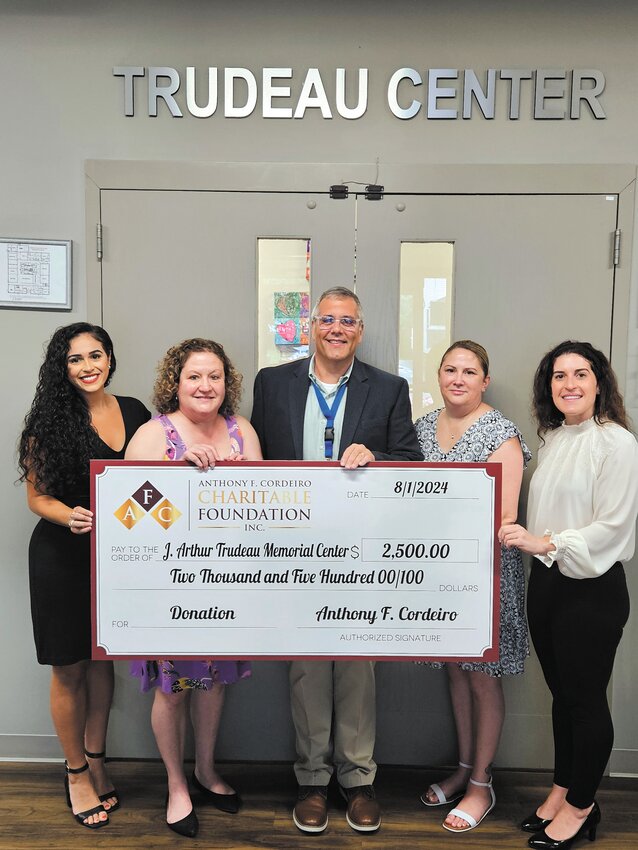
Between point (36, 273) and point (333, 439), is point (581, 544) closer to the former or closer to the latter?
point (333, 439)

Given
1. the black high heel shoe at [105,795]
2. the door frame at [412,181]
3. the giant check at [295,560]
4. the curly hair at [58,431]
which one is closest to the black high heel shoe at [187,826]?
the black high heel shoe at [105,795]

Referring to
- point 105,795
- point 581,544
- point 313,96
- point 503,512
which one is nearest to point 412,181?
point 313,96

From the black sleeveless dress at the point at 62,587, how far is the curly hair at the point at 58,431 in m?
0.07

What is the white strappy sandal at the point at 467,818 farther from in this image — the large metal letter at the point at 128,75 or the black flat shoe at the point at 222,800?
the large metal letter at the point at 128,75

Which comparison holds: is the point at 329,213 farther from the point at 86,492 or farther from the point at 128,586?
the point at 128,586

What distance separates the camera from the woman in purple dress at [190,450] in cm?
205

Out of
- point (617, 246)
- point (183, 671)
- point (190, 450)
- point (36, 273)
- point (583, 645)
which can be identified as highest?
point (617, 246)

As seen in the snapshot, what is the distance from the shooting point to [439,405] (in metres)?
2.62

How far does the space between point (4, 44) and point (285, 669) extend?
285 cm

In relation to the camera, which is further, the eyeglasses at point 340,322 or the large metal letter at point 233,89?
the large metal letter at point 233,89

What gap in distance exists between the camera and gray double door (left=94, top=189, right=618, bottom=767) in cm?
253

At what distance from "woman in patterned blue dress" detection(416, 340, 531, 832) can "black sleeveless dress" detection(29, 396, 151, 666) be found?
117 centimetres

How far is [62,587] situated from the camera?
2.18 m

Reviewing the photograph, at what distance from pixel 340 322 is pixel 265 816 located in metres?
1.87
